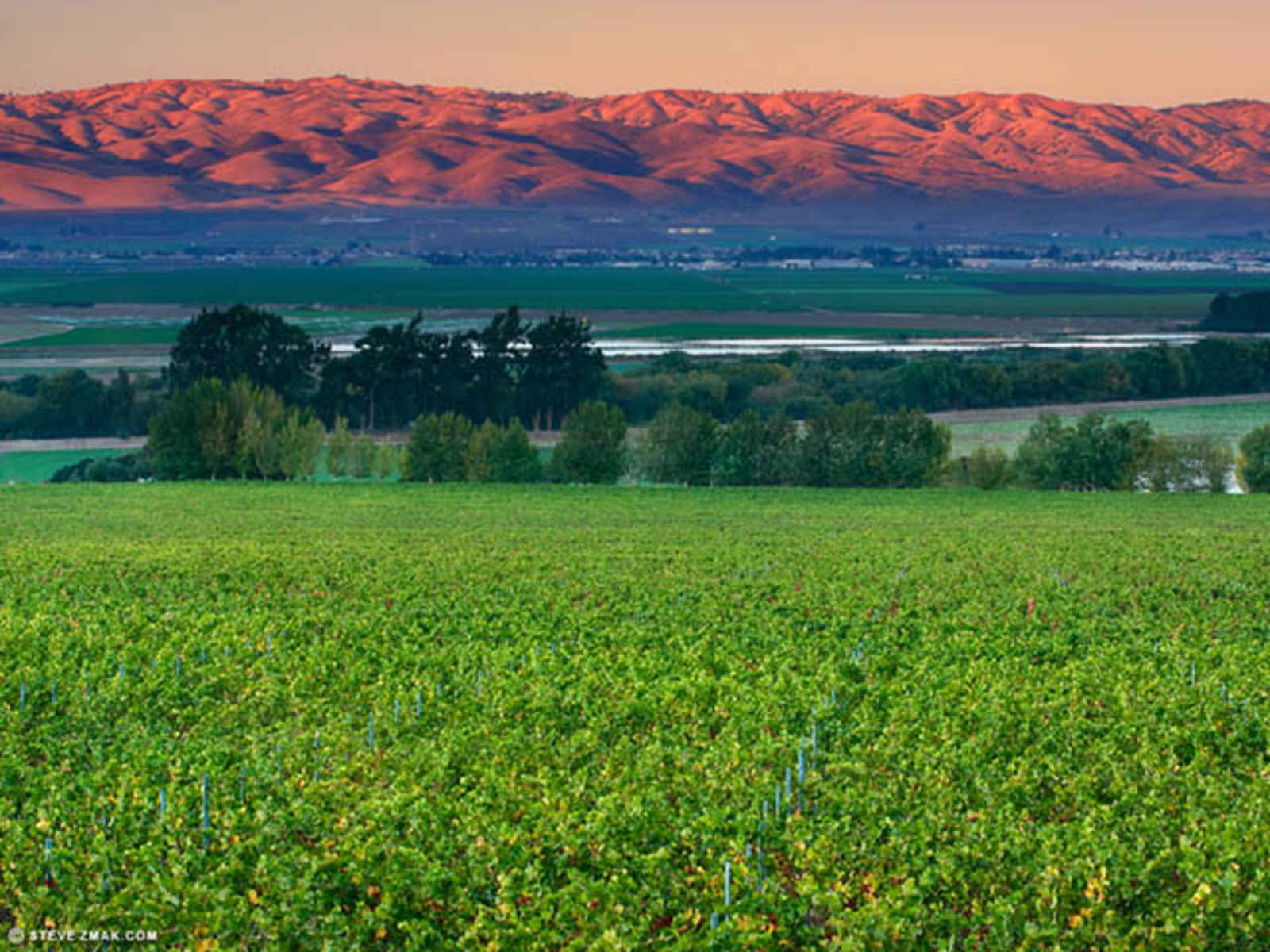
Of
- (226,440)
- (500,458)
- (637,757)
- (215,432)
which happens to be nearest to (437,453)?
(500,458)

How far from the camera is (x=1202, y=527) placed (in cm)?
4872

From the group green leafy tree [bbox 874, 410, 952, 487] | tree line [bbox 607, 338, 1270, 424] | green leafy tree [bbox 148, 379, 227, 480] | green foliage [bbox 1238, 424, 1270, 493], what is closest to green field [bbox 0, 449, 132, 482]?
green leafy tree [bbox 148, 379, 227, 480]

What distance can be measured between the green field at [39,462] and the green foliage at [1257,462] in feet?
215

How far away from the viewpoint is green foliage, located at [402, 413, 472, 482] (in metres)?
82.5

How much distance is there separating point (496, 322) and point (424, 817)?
324 feet

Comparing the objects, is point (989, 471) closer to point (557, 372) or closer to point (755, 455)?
point (755, 455)

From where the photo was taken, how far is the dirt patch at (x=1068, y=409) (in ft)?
357

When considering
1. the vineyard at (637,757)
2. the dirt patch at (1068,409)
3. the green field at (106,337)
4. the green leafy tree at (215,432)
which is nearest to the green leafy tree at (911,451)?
the dirt patch at (1068,409)

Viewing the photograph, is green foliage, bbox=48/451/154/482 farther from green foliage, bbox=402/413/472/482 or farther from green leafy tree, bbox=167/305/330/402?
green leafy tree, bbox=167/305/330/402

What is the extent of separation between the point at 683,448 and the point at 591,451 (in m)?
5.02

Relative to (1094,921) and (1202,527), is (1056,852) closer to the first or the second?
(1094,921)

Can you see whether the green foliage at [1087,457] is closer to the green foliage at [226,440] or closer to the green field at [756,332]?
the green foliage at [226,440]

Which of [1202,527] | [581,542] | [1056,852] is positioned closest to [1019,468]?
[1202,527]

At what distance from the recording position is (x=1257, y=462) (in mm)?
76312
